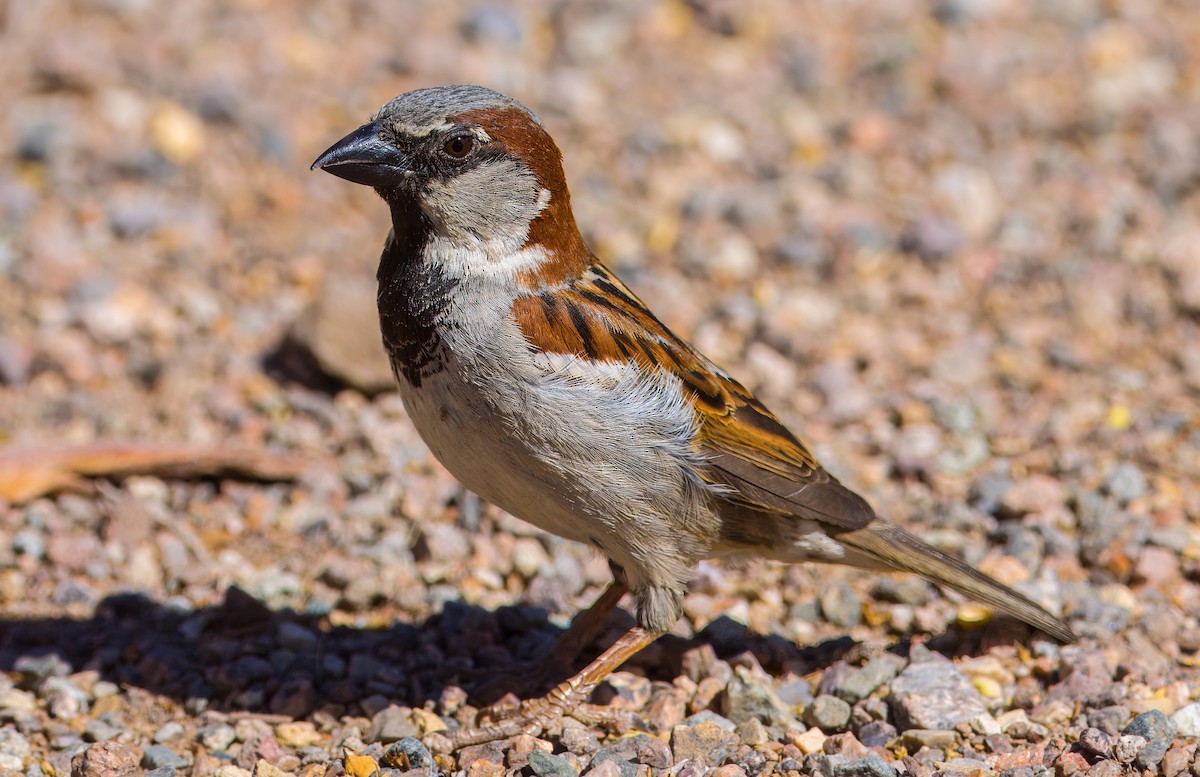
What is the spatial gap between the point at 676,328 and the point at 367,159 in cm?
287

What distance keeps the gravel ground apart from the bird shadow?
15 mm

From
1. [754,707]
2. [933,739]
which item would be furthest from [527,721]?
[933,739]

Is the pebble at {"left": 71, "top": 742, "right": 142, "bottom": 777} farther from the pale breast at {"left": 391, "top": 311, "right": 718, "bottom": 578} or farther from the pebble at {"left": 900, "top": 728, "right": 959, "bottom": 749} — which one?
the pebble at {"left": 900, "top": 728, "right": 959, "bottom": 749}

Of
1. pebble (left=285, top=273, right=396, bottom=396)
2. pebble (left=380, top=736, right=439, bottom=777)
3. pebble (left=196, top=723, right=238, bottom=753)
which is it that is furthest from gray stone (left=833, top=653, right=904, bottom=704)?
pebble (left=285, top=273, right=396, bottom=396)

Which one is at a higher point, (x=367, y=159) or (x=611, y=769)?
(x=367, y=159)

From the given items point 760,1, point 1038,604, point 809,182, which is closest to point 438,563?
point 1038,604

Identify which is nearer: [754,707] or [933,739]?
[933,739]

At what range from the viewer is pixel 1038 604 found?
469cm

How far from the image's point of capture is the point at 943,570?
4652mm

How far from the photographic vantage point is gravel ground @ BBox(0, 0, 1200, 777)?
14.8 ft

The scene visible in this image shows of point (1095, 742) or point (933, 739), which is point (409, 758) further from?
point (1095, 742)

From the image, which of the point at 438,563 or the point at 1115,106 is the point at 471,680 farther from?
the point at 1115,106

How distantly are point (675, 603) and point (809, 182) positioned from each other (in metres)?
3.92

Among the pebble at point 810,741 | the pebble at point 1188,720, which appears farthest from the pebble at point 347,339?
→ the pebble at point 1188,720
